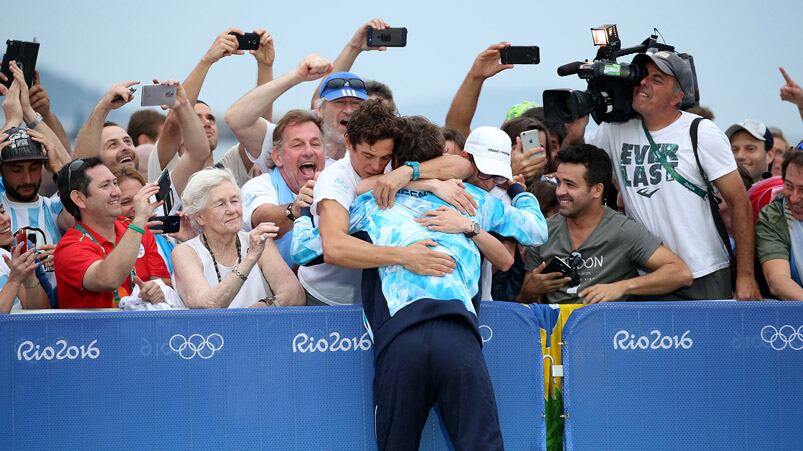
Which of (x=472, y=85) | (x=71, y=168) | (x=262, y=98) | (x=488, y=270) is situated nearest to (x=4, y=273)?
(x=71, y=168)

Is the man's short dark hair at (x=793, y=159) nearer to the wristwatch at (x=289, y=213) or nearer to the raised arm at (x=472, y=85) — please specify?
the raised arm at (x=472, y=85)

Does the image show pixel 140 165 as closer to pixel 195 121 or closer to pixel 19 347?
pixel 195 121

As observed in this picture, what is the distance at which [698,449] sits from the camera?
442cm

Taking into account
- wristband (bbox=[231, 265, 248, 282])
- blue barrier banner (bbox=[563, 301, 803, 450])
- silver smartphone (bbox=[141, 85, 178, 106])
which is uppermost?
silver smartphone (bbox=[141, 85, 178, 106])

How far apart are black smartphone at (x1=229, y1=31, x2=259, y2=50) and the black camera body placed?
71.8 inches

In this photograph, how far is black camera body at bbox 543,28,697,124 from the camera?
16.0 ft

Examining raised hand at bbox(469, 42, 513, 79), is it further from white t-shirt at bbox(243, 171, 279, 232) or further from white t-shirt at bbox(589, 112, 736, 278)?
white t-shirt at bbox(243, 171, 279, 232)

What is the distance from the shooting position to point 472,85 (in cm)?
578

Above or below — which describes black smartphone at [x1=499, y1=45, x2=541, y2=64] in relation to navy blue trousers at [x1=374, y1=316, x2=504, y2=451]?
above

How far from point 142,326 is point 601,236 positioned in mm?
2133

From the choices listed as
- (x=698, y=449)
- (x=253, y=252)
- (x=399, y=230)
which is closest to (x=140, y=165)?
(x=253, y=252)

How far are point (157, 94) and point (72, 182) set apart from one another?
0.69 m

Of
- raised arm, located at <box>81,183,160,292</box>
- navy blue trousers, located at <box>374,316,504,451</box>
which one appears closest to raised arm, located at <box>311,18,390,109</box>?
raised arm, located at <box>81,183,160,292</box>

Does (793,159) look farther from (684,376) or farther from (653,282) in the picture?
(684,376)
